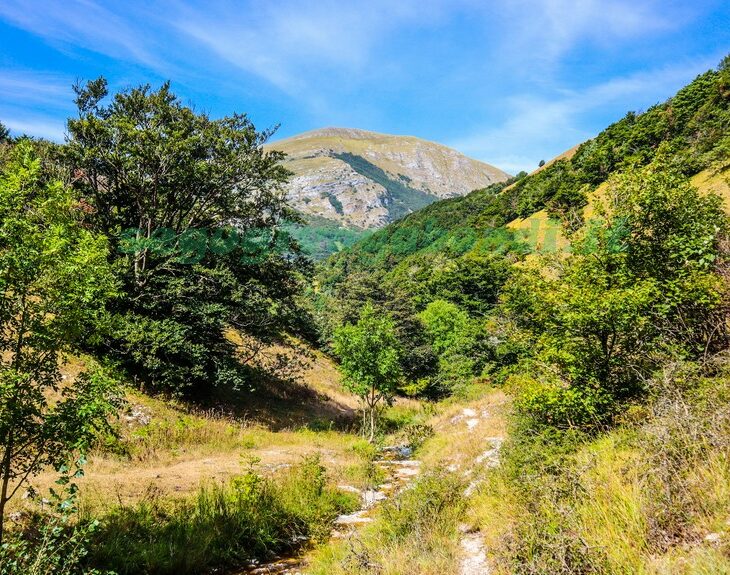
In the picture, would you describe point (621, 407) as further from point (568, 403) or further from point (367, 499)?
point (367, 499)

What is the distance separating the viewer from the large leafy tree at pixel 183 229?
1858 centimetres

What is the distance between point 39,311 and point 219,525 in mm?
6381

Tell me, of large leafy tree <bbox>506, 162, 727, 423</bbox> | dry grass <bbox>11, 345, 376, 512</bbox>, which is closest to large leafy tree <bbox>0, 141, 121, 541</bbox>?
dry grass <bbox>11, 345, 376, 512</bbox>

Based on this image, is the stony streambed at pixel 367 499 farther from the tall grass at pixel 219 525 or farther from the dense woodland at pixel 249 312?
the dense woodland at pixel 249 312

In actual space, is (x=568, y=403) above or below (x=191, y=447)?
above

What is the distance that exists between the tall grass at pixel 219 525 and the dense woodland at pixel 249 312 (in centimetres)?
14

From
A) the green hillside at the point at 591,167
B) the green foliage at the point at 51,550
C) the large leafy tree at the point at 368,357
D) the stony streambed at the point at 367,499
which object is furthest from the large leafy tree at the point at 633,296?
the green hillside at the point at 591,167

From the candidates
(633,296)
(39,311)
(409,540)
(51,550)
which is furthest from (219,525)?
(633,296)

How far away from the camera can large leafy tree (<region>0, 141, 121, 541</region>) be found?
17.4 ft

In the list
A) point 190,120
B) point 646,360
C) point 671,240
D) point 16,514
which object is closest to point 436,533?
point 646,360

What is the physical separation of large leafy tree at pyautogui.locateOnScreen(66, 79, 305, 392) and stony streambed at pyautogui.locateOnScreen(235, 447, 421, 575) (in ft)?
28.8

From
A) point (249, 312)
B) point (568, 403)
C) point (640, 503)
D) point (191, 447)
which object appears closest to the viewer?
point (640, 503)

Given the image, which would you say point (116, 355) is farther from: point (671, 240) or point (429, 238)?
point (429, 238)

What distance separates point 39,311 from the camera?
5.66 metres
